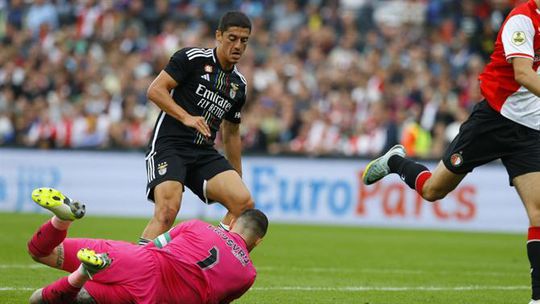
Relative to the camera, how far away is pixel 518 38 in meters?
8.48

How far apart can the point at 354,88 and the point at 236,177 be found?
13.7m

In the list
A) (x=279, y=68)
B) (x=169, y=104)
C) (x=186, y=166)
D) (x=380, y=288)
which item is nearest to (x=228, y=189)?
(x=186, y=166)

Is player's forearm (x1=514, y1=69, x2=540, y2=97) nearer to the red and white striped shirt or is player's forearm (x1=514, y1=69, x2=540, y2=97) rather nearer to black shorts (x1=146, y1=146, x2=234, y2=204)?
the red and white striped shirt

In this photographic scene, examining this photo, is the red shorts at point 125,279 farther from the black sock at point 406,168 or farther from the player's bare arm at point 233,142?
the black sock at point 406,168

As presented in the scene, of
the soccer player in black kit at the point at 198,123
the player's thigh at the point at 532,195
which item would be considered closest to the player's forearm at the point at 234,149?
the soccer player in black kit at the point at 198,123

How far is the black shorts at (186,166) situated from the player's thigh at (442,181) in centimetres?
187

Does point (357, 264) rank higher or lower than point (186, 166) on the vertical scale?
lower

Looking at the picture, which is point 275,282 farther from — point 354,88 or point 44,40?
point 44,40

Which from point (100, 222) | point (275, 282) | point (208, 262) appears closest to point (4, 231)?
point (100, 222)

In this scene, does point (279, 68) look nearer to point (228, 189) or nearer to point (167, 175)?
point (228, 189)

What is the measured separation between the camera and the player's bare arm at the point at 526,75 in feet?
27.2

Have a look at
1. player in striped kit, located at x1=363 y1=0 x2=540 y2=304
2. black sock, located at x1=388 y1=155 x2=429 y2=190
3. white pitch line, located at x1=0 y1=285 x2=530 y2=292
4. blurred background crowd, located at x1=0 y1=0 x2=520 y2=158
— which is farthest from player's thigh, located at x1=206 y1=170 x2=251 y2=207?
blurred background crowd, located at x1=0 y1=0 x2=520 y2=158

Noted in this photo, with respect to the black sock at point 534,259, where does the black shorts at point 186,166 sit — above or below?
above

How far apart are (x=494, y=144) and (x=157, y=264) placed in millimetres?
3215
